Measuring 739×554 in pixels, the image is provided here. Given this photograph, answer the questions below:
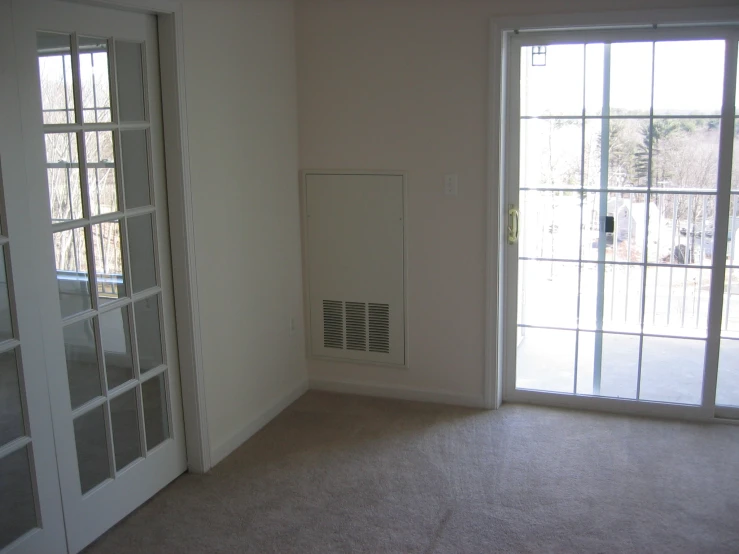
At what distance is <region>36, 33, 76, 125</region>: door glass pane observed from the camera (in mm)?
2551

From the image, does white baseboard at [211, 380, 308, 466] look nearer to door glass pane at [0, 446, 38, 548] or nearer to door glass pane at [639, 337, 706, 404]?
door glass pane at [0, 446, 38, 548]

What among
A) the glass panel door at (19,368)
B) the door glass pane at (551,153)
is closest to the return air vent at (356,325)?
the door glass pane at (551,153)

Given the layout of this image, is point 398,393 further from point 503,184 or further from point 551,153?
point 551,153

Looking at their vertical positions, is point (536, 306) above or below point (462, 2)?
below

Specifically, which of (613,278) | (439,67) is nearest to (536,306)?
(613,278)

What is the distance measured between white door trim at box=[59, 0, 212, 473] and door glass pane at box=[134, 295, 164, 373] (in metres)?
0.11

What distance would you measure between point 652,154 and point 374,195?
1453mm

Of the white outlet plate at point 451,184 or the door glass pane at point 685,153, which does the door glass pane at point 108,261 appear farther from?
the door glass pane at point 685,153

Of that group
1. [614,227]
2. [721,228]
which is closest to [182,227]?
[614,227]

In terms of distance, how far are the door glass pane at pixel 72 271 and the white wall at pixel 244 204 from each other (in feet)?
2.00

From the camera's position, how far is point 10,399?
8.16 feet

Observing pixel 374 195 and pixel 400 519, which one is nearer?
pixel 400 519

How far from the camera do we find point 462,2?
3.77 meters

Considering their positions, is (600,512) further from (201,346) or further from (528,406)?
(201,346)
